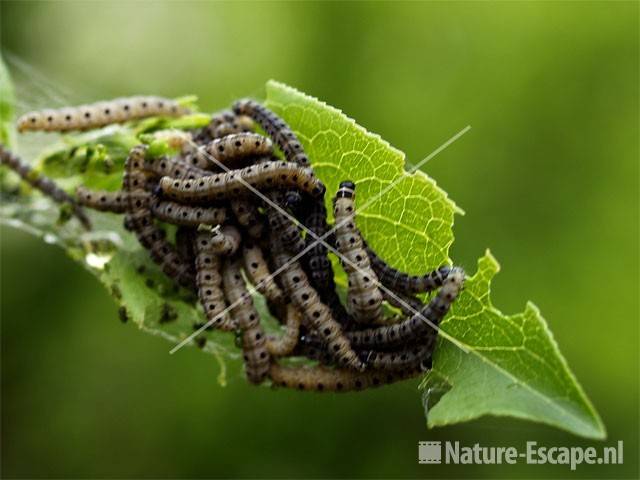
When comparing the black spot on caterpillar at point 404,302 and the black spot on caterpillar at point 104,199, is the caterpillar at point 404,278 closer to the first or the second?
the black spot on caterpillar at point 404,302

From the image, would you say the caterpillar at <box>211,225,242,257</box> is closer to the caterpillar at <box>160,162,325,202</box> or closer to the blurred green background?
the caterpillar at <box>160,162,325,202</box>

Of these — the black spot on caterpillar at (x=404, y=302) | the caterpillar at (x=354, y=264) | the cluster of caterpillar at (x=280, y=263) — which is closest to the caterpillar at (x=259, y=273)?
the cluster of caterpillar at (x=280, y=263)

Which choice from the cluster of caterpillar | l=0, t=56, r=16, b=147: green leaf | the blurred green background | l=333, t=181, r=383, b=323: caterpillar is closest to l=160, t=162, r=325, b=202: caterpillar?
the cluster of caterpillar

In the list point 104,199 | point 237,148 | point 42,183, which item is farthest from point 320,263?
point 42,183

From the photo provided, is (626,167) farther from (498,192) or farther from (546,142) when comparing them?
(498,192)

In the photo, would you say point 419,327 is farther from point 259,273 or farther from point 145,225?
point 145,225

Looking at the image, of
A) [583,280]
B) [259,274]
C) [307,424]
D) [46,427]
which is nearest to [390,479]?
[307,424]
